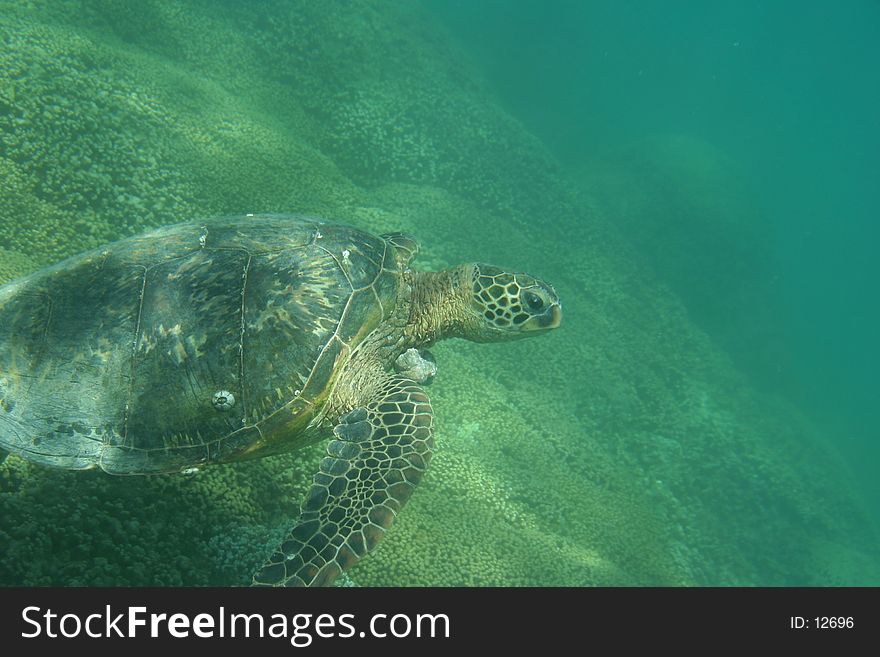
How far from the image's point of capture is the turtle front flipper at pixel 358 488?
190cm

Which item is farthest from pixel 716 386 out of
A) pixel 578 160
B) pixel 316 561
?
pixel 578 160

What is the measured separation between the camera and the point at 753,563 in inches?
299

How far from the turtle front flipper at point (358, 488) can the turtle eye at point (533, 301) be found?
115cm

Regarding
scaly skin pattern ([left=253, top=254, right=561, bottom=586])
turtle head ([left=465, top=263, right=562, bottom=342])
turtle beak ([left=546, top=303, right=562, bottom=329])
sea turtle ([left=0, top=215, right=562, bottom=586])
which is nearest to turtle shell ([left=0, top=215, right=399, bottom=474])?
sea turtle ([left=0, top=215, right=562, bottom=586])

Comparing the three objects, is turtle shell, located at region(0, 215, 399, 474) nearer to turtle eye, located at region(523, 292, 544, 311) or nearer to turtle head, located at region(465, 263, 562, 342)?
turtle head, located at region(465, 263, 562, 342)

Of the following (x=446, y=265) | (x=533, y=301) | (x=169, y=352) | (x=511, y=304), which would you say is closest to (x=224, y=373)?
(x=169, y=352)

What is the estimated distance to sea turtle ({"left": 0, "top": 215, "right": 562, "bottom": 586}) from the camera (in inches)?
80.3

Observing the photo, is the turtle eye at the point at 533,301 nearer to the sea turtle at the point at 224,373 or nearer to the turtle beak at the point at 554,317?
the turtle beak at the point at 554,317

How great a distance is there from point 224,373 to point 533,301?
215 cm

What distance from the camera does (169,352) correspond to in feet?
7.12

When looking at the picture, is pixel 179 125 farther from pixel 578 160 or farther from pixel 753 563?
pixel 578 160

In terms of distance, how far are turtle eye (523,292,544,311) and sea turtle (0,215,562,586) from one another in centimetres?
115

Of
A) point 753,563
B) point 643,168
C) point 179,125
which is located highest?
point 643,168
